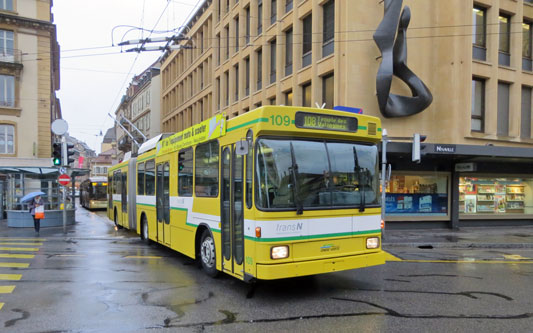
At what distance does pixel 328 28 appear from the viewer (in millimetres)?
18625

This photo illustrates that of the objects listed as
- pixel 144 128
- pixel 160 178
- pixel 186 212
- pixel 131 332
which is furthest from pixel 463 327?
pixel 144 128

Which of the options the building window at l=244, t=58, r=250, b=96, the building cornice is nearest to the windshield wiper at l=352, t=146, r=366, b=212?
the building window at l=244, t=58, r=250, b=96

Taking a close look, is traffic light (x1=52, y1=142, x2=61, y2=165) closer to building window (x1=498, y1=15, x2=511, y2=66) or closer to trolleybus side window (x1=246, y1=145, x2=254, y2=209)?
trolleybus side window (x1=246, y1=145, x2=254, y2=209)

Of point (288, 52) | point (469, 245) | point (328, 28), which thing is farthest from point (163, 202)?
point (288, 52)

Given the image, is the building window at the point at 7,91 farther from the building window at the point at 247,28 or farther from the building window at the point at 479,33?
the building window at the point at 479,33

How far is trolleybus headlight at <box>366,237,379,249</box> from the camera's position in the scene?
6.98 metres

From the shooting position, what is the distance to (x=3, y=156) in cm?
2852

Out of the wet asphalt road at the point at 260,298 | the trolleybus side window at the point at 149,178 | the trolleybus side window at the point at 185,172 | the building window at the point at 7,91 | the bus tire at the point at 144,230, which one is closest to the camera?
the wet asphalt road at the point at 260,298

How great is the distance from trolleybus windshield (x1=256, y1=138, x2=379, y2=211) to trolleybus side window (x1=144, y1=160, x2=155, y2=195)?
6.34m

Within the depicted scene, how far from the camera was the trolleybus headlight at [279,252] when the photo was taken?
605 cm

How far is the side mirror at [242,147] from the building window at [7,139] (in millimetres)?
28986

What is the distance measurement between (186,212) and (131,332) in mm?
4034

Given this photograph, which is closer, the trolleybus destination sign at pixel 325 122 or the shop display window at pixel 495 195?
the trolleybus destination sign at pixel 325 122

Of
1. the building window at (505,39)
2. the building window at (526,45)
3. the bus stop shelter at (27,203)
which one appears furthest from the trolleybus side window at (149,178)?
the building window at (526,45)
